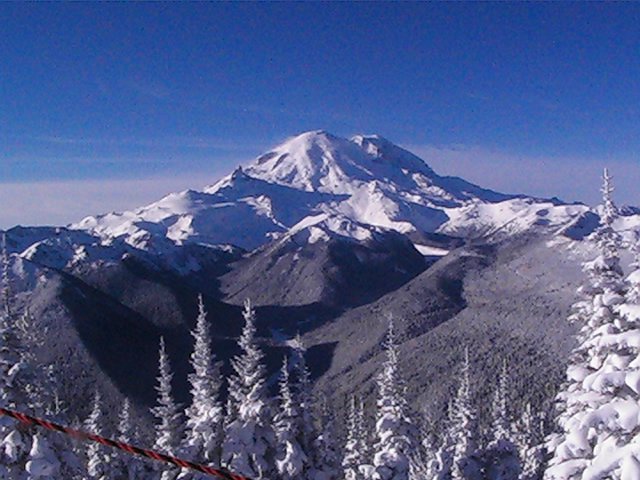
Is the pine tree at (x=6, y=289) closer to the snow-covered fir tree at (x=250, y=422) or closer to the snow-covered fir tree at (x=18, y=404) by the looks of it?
the snow-covered fir tree at (x=18, y=404)

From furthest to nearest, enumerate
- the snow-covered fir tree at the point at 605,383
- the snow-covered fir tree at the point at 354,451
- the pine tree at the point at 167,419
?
the snow-covered fir tree at the point at 354,451 < the pine tree at the point at 167,419 < the snow-covered fir tree at the point at 605,383

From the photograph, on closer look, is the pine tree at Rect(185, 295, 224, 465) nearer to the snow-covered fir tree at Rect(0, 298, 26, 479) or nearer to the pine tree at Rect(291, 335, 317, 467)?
the pine tree at Rect(291, 335, 317, 467)

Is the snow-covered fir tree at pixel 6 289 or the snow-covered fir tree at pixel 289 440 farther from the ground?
the snow-covered fir tree at pixel 6 289

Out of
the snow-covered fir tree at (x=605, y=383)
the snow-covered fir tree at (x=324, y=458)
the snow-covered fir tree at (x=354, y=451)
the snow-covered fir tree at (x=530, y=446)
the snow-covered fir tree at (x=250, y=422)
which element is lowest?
A: the snow-covered fir tree at (x=530, y=446)

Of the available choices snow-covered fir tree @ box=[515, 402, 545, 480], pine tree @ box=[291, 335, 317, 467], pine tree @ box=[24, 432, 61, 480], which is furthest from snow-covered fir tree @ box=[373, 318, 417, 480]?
pine tree @ box=[24, 432, 61, 480]

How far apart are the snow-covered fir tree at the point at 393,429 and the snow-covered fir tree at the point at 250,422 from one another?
5.49 meters

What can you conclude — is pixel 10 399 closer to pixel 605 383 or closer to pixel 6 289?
pixel 6 289

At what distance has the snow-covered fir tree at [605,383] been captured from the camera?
10.0 m

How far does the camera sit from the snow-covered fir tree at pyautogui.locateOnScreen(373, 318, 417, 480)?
90.8ft

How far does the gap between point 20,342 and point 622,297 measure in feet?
52.3

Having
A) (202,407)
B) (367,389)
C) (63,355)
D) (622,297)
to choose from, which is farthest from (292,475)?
(63,355)

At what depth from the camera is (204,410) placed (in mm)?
25219

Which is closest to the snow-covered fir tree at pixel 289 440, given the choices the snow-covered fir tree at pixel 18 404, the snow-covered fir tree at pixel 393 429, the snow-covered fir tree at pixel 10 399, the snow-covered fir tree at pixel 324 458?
the snow-covered fir tree at pixel 324 458

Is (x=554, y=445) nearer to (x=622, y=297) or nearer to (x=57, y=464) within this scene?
(x=622, y=297)
